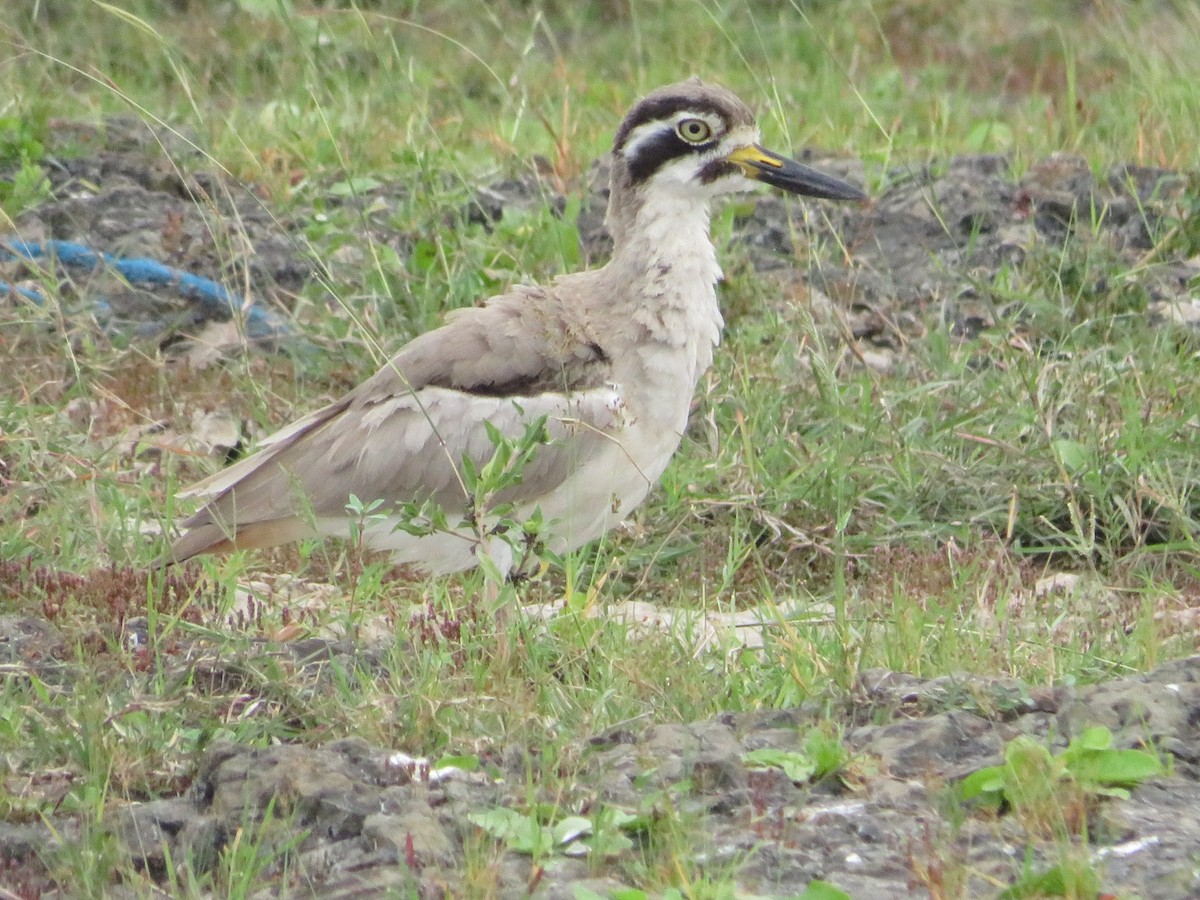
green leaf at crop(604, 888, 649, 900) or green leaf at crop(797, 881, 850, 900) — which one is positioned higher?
green leaf at crop(797, 881, 850, 900)

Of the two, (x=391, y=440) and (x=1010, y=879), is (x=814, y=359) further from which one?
(x=1010, y=879)

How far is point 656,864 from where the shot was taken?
10.5ft

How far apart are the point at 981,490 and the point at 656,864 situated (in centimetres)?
303

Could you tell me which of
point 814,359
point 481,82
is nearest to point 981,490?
point 814,359

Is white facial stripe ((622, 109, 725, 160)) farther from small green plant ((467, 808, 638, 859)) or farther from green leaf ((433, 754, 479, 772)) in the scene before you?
small green plant ((467, 808, 638, 859))

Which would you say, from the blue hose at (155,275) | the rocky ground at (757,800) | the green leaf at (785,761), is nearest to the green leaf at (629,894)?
the rocky ground at (757,800)

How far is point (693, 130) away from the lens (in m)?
5.86

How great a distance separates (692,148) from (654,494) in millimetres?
1130

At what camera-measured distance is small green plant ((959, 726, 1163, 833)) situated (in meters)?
3.30

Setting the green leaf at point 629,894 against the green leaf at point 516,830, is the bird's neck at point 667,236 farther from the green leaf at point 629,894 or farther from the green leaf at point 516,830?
the green leaf at point 629,894

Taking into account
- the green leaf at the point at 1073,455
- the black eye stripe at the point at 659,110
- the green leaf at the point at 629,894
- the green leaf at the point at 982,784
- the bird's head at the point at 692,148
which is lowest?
the green leaf at the point at 1073,455

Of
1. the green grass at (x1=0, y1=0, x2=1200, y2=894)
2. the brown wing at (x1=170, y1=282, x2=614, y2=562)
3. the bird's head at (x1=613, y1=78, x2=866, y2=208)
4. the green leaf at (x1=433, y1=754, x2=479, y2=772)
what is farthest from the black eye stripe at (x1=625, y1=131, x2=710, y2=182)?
the green leaf at (x1=433, y1=754, x2=479, y2=772)

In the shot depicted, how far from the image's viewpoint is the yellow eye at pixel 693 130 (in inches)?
230

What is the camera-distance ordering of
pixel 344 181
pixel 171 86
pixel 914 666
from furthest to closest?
pixel 171 86
pixel 344 181
pixel 914 666
